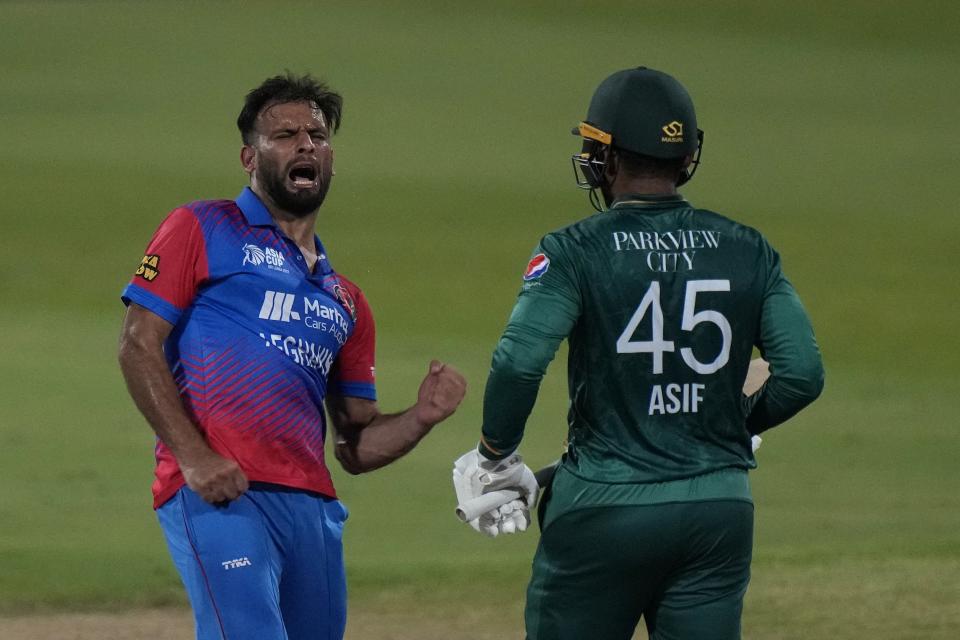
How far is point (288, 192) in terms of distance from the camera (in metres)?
4.35

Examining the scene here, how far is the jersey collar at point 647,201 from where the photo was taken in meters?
3.69

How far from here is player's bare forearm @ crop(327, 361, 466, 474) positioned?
439 cm

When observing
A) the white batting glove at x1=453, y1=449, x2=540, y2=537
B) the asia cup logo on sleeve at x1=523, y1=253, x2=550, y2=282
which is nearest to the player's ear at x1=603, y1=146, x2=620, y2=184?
the asia cup logo on sleeve at x1=523, y1=253, x2=550, y2=282

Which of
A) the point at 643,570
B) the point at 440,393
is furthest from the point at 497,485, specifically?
the point at 440,393

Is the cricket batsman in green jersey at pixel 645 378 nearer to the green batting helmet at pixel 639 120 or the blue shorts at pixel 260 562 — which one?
the green batting helmet at pixel 639 120

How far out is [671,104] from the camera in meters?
3.72

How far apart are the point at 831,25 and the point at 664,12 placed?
2615 mm

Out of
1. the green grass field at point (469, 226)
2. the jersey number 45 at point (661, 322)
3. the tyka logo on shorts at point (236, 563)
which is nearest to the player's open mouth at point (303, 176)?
the tyka logo on shorts at point (236, 563)

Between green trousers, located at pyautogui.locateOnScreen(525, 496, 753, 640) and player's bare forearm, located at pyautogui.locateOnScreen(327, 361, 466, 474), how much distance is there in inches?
29.9

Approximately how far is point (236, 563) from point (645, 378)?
1.14 meters

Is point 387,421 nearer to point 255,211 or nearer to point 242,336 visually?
point 242,336

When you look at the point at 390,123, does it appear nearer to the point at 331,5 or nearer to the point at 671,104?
the point at 331,5

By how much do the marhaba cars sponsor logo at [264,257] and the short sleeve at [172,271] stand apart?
0.39 ft

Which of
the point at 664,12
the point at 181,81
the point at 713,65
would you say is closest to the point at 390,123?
the point at 181,81
